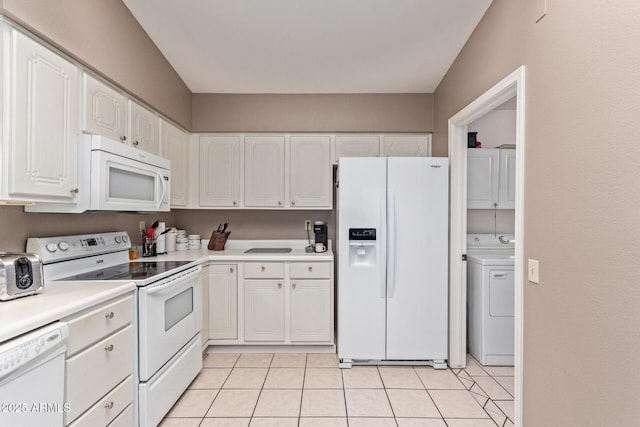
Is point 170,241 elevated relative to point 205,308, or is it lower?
elevated

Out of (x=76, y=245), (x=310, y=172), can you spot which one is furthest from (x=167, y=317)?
(x=310, y=172)

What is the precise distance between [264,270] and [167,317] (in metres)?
1.05

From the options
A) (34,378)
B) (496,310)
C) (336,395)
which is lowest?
(336,395)

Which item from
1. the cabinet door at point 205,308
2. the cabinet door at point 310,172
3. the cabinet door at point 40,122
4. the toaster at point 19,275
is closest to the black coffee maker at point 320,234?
the cabinet door at point 310,172

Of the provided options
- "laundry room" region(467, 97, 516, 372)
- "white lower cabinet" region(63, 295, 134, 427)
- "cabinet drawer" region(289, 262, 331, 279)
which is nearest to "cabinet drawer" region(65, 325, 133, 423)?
"white lower cabinet" region(63, 295, 134, 427)

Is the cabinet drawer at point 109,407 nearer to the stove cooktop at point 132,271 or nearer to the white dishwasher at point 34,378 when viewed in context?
the white dishwasher at point 34,378

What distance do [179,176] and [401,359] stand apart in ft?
8.90

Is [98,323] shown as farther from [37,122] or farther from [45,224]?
[37,122]

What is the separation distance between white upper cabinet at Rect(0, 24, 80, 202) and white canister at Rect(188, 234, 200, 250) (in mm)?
1733

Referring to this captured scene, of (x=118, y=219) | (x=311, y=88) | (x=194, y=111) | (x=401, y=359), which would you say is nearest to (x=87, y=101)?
(x=118, y=219)

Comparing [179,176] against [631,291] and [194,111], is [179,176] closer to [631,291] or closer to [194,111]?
[194,111]

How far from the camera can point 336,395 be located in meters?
2.31

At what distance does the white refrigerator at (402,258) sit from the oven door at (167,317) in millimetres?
1273

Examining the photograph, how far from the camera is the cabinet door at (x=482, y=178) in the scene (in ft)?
10.5
